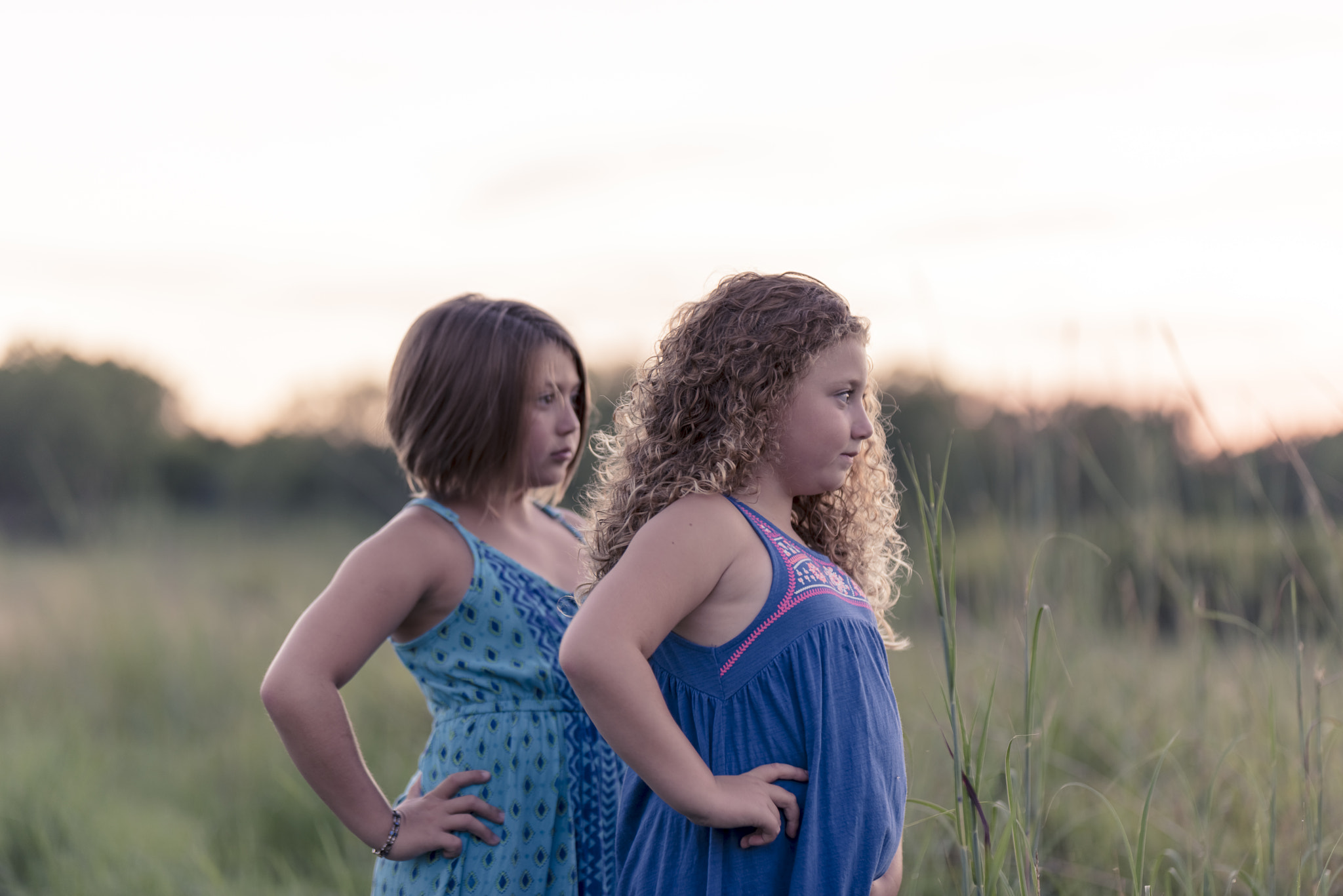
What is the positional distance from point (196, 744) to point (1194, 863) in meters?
4.08

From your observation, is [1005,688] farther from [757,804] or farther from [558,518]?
[757,804]

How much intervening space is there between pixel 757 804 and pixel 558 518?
88cm

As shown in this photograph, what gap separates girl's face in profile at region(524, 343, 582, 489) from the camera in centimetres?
174

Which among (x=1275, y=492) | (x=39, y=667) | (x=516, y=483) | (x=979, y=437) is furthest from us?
(x=979, y=437)

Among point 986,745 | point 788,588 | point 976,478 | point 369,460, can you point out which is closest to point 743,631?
point 788,588

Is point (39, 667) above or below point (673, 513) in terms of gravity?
below

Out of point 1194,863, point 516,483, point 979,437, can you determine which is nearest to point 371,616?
point 516,483

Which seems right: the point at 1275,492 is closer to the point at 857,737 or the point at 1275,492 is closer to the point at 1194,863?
the point at 1194,863

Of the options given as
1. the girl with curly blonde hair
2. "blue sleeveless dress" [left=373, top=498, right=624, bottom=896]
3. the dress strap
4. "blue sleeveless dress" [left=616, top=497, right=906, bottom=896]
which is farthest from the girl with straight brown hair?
→ "blue sleeveless dress" [left=616, top=497, right=906, bottom=896]

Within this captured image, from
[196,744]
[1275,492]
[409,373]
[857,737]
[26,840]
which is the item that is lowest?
[196,744]

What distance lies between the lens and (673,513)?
1.29 metres

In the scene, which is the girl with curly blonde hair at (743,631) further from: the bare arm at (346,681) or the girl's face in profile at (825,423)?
the bare arm at (346,681)

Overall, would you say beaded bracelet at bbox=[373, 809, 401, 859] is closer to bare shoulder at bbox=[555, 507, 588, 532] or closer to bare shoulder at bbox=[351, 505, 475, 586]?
bare shoulder at bbox=[351, 505, 475, 586]

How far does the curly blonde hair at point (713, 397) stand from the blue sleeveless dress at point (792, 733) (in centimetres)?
9
